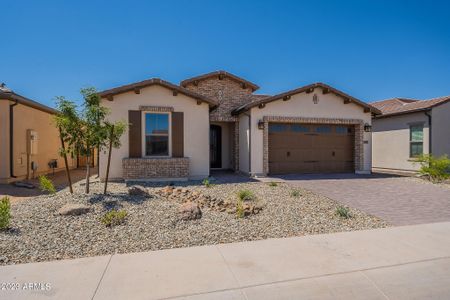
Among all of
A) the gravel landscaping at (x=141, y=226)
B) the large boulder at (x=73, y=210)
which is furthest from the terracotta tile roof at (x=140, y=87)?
the large boulder at (x=73, y=210)

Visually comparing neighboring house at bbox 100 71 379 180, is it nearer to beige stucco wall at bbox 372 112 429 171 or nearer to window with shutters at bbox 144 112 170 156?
window with shutters at bbox 144 112 170 156

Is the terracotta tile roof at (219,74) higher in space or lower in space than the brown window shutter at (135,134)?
higher

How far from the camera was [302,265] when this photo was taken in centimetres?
362

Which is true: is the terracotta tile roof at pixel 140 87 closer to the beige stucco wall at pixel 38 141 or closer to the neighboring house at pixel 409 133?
the beige stucco wall at pixel 38 141

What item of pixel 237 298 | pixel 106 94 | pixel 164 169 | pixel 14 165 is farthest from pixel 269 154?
pixel 14 165

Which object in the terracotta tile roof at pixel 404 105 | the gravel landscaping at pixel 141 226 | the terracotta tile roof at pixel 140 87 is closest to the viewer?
the gravel landscaping at pixel 141 226

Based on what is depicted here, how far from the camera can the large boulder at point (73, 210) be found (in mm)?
5438

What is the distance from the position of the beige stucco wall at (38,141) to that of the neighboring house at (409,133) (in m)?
16.8

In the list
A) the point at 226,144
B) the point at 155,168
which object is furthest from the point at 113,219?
the point at 226,144

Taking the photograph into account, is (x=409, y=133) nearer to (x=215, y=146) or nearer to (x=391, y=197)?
(x=391, y=197)

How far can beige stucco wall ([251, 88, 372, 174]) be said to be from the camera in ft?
39.5

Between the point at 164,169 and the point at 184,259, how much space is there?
702 centimetres

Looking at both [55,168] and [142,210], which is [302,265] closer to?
[142,210]

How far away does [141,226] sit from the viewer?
503 cm
